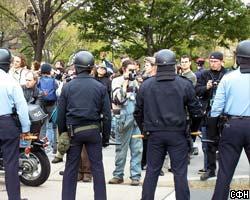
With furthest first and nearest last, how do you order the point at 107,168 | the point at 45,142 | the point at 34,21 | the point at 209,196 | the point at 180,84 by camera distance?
the point at 34,21, the point at 107,168, the point at 45,142, the point at 209,196, the point at 180,84

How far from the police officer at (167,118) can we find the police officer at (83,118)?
56 cm

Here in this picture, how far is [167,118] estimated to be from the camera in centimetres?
607

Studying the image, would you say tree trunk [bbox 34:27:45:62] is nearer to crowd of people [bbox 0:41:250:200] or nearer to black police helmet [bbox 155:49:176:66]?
crowd of people [bbox 0:41:250:200]

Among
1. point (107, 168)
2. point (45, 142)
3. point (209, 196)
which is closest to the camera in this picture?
point (209, 196)

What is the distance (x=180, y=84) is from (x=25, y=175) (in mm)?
2924

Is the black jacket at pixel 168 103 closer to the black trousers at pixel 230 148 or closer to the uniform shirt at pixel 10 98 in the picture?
the black trousers at pixel 230 148

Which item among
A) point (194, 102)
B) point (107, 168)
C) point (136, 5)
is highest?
point (136, 5)

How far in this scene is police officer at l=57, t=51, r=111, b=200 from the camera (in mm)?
6359

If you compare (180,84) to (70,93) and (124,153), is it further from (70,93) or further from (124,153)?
(124,153)

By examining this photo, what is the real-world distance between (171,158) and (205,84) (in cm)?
249

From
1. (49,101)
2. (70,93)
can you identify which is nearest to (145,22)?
(49,101)

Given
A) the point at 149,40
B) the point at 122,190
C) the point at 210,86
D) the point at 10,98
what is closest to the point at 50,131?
the point at 122,190

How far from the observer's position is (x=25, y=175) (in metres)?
7.82

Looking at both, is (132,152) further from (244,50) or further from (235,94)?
(244,50)
